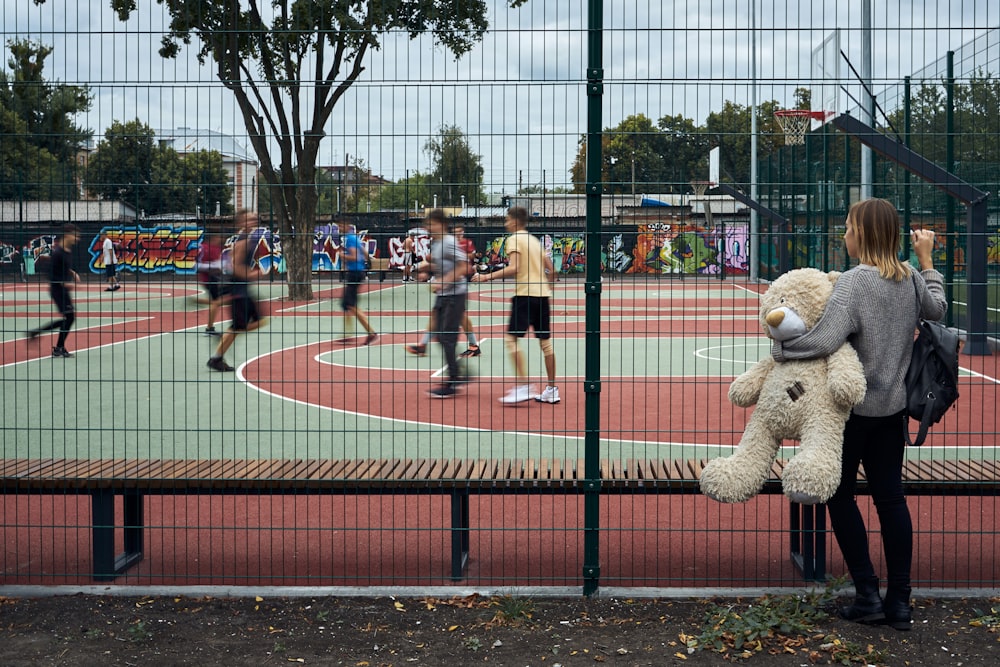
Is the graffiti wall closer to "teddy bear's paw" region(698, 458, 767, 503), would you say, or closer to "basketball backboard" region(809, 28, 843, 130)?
"basketball backboard" region(809, 28, 843, 130)

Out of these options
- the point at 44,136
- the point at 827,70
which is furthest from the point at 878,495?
the point at 44,136

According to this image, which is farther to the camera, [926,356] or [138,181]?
[138,181]

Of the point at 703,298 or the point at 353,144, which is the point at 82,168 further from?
the point at 703,298

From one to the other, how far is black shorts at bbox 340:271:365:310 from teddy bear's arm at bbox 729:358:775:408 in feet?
5.87

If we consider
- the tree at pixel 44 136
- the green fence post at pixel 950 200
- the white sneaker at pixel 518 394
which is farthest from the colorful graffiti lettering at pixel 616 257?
the white sneaker at pixel 518 394

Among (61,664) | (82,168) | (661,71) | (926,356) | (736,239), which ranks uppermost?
→ (661,71)

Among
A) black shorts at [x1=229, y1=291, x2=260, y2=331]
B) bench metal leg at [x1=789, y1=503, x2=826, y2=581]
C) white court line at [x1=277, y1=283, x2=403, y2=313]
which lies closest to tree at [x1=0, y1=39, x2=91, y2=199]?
black shorts at [x1=229, y1=291, x2=260, y2=331]

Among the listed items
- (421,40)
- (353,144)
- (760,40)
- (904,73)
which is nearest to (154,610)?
(353,144)

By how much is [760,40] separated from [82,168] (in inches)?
126

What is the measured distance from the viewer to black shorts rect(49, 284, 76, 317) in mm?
6168

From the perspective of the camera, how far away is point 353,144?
5.30 metres

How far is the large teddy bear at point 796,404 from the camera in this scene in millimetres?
4555

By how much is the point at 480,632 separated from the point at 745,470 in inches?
51.5

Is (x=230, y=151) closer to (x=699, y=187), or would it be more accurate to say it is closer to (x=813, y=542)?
(x=699, y=187)
